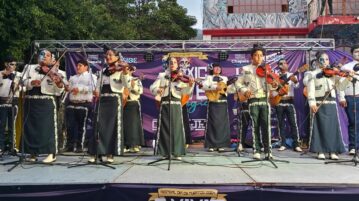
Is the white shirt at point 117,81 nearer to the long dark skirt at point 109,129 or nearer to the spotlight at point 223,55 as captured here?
the long dark skirt at point 109,129

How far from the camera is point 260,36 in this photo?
71.2 feet

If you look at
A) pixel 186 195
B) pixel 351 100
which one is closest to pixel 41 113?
pixel 186 195

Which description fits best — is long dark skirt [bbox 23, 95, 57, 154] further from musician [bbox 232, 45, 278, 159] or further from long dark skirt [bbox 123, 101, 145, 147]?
musician [bbox 232, 45, 278, 159]

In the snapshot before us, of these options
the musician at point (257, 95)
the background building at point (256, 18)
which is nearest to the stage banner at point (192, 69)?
the musician at point (257, 95)

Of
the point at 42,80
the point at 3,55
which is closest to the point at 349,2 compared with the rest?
the point at 3,55

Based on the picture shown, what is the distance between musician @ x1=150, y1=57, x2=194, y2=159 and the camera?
6887 millimetres

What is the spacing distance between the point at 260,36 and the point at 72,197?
1800 cm

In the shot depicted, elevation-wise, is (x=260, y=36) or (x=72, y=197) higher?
(x=260, y=36)

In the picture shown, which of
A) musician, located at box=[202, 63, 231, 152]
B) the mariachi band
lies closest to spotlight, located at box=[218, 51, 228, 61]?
musician, located at box=[202, 63, 231, 152]

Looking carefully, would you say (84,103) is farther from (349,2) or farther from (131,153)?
(349,2)

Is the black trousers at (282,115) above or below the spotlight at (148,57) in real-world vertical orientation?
below

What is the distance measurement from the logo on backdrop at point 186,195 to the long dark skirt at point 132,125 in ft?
13.2

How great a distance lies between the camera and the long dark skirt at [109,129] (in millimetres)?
6477

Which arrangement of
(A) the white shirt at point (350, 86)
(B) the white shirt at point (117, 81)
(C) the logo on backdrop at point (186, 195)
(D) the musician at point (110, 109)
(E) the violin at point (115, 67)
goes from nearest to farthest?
(C) the logo on backdrop at point (186, 195), (E) the violin at point (115, 67), (D) the musician at point (110, 109), (B) the white shirt at point (117, 81), (A) the white shirt at point (350, 86)
